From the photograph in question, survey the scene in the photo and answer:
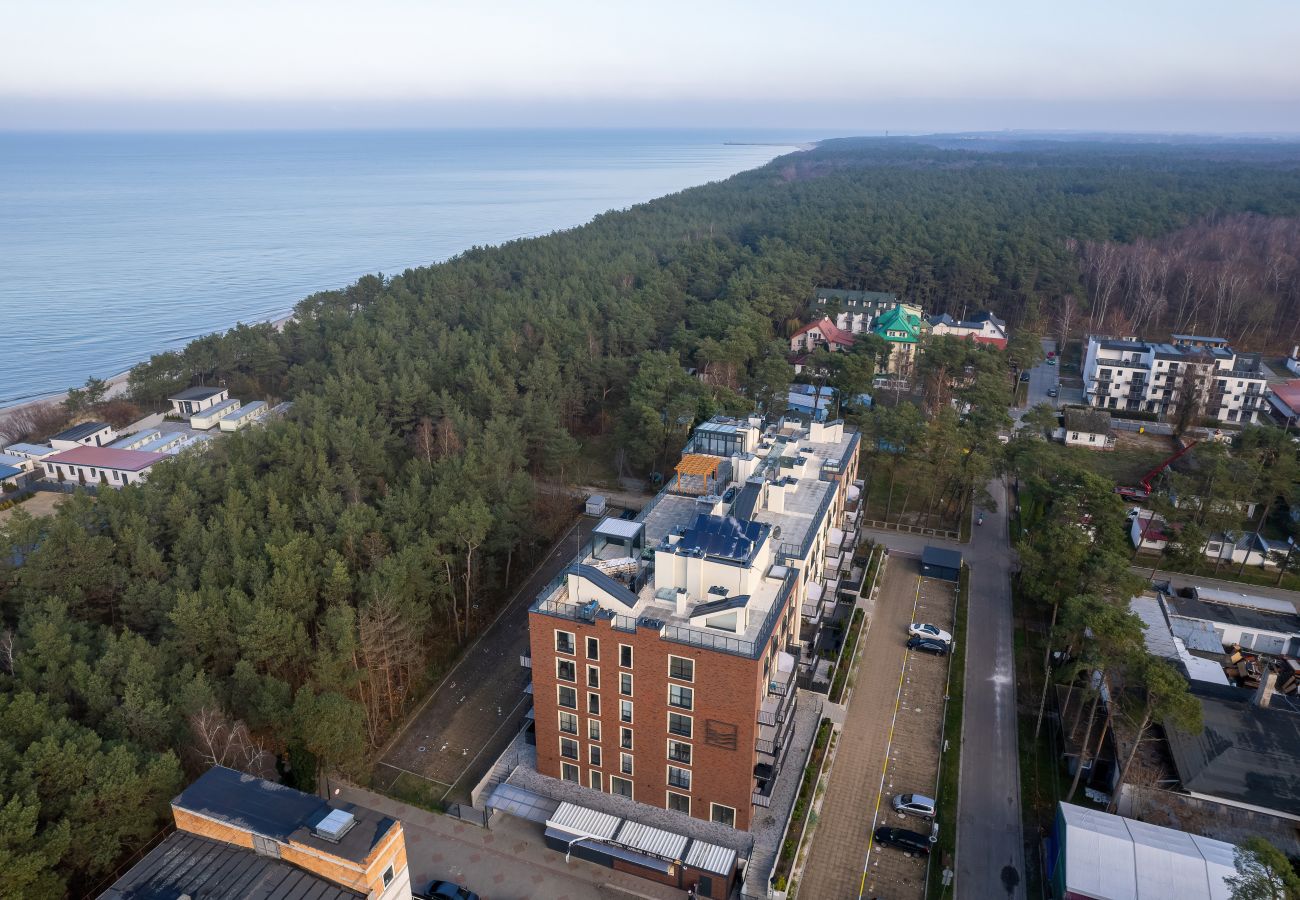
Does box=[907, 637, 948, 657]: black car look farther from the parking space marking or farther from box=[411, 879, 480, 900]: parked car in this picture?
box=[411, 879, 480, 900]: parked car

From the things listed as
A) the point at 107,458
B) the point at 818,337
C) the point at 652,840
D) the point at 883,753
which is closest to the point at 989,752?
the point at 883,753

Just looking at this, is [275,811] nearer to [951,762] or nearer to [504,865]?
[504,865]

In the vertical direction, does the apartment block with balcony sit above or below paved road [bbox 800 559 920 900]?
above

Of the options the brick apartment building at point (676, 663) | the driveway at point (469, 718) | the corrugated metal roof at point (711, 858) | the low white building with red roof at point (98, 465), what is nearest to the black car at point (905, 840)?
the brick apartment building at point (676, 663)

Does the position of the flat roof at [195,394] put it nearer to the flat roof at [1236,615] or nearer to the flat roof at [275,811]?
the flat roof at [275,811]

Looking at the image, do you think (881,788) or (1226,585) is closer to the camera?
(881,788)

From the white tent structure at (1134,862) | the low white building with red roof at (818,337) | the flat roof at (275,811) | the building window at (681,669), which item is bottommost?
the white tent structure at (1134,862)

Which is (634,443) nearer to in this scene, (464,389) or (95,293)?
(464,389)

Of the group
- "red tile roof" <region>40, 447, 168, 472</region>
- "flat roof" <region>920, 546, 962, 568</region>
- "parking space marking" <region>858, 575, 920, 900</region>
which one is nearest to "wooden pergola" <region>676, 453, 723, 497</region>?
"parking space marking" <region>858, 575, 920, 900</region>
